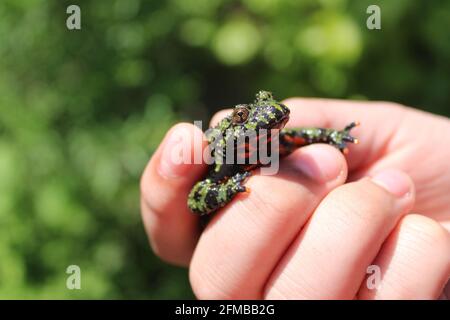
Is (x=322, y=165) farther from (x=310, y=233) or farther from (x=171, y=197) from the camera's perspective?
(x=171, y=197)

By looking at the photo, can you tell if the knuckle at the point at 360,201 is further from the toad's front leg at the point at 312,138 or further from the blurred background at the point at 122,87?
the blurred background at the point at 122,87

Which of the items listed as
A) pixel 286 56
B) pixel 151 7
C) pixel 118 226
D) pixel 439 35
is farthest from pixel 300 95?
pixel 118 226

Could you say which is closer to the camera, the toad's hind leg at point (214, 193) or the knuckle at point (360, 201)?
the knuckle at point (360, 201)

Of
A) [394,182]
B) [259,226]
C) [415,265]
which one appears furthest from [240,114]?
[415,265]

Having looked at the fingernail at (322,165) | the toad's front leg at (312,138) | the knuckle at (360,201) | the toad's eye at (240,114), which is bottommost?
the knuckle at (360,201)

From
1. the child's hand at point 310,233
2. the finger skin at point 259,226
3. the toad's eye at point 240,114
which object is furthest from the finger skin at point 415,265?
the toad's eye at point 240,114

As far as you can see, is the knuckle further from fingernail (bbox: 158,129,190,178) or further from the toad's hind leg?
fingernail (bbox: 158,129,190,178)
